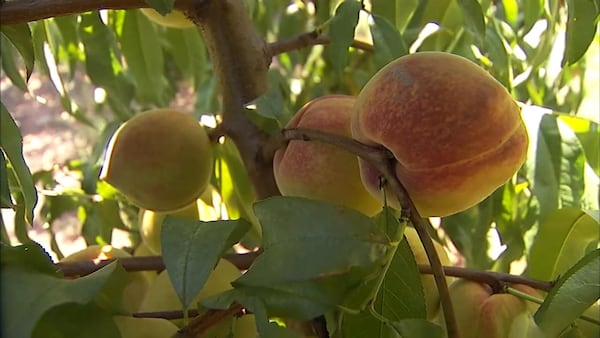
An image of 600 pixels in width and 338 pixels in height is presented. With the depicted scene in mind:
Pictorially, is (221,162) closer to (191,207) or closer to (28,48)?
(191,207)

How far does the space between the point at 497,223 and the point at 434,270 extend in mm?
401

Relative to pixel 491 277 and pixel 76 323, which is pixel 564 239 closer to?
pixel 491 277

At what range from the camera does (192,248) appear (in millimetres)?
509

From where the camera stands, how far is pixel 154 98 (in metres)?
1.06

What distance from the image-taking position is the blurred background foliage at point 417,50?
27.2 inches

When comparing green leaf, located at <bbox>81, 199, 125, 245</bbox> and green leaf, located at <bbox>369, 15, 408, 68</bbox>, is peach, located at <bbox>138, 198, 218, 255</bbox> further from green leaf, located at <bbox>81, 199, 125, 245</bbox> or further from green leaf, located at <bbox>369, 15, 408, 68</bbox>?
green leaf, located at <bbox>369, 15, 408, 68</bbox>

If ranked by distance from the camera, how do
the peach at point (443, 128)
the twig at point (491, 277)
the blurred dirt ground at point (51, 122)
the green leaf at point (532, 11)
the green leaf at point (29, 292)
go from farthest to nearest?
the blurred dirt ground at point (51, 122) → the green leaf at point (532, 11) → the twig at point (491, 277) → the peach at point (443, 128) → the green leaf at point (29, 292)

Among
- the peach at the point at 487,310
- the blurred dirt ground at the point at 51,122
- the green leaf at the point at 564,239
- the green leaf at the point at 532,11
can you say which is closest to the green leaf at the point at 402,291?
the peach at the point at 487,310

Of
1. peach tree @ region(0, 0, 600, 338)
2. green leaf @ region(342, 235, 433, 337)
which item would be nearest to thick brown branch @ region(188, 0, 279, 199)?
peach tree @ region(0, 0, 600, 338)

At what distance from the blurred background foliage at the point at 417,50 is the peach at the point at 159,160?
71 mm

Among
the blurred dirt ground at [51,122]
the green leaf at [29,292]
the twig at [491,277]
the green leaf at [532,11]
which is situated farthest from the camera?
the blurred dirt ground at [51,122]

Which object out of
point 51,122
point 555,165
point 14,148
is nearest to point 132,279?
point 14,148

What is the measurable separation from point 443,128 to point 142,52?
58cm

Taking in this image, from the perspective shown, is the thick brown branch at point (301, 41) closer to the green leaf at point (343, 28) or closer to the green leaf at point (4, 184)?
the green leaf at point (343, 28)
